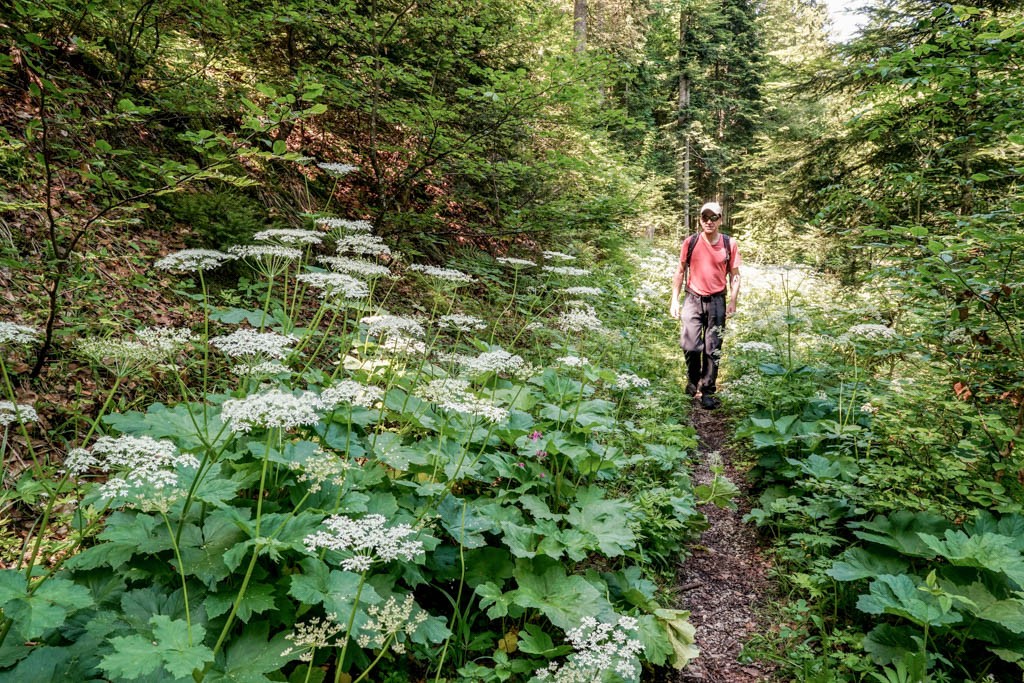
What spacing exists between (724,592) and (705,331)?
168 inches

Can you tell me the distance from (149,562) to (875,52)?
12996 mm

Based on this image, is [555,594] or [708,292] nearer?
[555,594]

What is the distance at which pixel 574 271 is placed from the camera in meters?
5.16

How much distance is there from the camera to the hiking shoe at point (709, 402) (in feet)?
24.4

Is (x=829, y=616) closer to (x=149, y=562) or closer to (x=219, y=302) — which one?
(x=149, y=562)

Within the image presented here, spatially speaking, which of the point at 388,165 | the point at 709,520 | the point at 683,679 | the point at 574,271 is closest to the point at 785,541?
the point at 709,520

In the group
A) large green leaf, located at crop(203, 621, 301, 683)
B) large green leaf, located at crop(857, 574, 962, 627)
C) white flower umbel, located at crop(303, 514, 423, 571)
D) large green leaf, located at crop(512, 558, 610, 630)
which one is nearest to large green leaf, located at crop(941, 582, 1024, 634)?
large green leaf, located at crop(857, 574, 962, 627)

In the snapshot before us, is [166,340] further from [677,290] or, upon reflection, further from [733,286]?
[733,286]

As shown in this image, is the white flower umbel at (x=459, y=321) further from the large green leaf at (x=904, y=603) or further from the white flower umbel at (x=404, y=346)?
the large green leaf at (x=904, y=603)

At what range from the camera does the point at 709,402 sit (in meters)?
7.43

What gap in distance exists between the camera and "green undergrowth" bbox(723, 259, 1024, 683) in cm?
284

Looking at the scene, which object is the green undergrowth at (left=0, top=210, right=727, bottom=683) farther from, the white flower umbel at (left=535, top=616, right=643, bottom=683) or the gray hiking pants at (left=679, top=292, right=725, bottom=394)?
the gray hiking pants at (left=679, top=292, right=725, bottom=394)

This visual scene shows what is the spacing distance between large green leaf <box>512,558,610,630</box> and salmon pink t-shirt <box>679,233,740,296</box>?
541cm

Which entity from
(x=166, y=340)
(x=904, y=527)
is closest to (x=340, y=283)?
(x=166, y=340)
